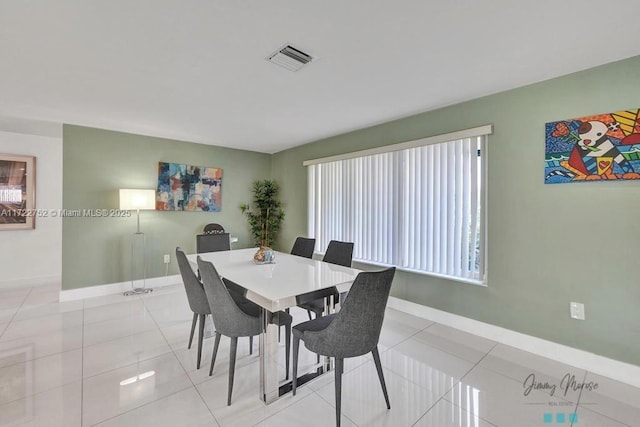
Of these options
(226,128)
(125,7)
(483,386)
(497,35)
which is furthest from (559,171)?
(226,128)

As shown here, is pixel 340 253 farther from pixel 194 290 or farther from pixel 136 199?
pixel 136 199

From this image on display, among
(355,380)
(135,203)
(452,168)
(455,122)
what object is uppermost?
(455,122)

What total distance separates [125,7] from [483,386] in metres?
3.39

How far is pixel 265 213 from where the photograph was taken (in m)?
5.57

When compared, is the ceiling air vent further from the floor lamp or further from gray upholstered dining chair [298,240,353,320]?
the floor lamp

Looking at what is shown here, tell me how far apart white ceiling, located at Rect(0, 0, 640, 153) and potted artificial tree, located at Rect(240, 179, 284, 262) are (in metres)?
2.39

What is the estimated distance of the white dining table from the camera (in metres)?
1.76

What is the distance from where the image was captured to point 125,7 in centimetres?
157

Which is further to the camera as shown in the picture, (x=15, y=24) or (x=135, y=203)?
(x=135, y=203)

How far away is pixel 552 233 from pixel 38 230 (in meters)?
6.90

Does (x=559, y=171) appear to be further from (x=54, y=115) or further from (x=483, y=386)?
(x=54, y=115)

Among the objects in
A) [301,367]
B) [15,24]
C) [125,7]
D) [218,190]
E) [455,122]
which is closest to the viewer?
[125,7]

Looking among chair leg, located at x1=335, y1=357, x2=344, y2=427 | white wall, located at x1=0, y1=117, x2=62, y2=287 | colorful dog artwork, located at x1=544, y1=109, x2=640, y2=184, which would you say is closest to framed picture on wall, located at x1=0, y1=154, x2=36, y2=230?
white wall, located at x1=0, y1=117, x2=62, y2=287

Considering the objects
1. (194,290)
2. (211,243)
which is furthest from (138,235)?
(194,290)
